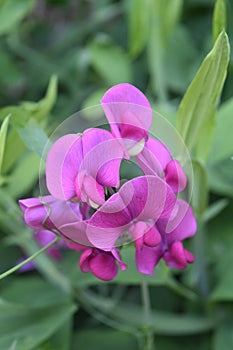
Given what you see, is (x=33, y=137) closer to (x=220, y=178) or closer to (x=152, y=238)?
(x=152, y=238)

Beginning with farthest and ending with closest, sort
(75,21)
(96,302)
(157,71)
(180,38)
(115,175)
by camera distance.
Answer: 1. (75,21)
2. (180,38)
3. (157,71)
4. (96,302)
5. (115,175)

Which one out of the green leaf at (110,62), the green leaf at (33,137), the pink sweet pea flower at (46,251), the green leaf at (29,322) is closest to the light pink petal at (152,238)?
the green leaf at (33,137)

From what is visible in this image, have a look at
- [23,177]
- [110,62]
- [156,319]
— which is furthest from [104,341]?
[110,62]

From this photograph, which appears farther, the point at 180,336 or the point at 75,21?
the point at 75,21

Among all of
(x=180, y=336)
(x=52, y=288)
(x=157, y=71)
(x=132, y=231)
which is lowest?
(x=180, y=336)

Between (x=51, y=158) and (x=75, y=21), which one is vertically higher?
(x=51, y=158)

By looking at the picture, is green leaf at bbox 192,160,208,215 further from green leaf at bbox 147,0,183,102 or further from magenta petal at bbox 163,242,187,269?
green leaf at bbox 147,0,183,102

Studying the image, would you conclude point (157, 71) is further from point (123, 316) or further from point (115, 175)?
point (115, 175)

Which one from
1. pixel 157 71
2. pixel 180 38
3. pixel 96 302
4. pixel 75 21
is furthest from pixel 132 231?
pixel 75 21
